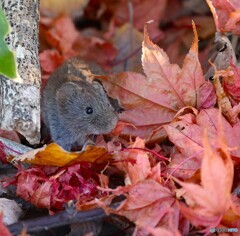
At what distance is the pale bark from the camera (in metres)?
2.61

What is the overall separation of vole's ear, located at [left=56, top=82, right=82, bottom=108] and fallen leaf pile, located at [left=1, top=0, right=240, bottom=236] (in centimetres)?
30

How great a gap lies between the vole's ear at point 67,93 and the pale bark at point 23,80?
0.52 meters

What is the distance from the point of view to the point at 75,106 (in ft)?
11.5

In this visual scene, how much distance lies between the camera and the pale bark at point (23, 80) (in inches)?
103

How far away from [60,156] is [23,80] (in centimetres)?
43

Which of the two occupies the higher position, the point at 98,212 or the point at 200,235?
the point at 98,212

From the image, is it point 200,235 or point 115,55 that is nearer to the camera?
point 200,235

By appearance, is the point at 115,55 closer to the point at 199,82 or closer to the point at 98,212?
the point at 199,82

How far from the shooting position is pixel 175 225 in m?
2.22

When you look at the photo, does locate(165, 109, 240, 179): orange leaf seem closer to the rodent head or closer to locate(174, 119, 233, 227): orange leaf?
locate(174, 119, 233, 227): orange leaf

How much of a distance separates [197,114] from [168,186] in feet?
1.51

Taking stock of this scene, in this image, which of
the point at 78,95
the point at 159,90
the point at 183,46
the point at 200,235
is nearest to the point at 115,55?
the point at 183,46

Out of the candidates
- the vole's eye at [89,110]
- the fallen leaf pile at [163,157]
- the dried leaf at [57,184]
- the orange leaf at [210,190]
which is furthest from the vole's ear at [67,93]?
the orange leaf at [210,190]

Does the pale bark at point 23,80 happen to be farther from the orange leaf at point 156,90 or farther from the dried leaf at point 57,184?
the orange leaf at point 156,90
